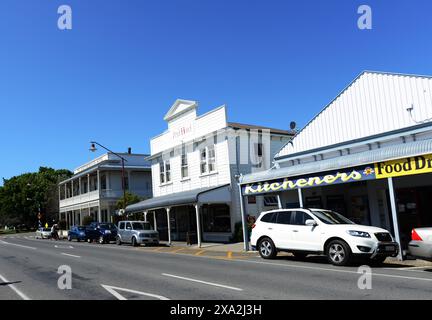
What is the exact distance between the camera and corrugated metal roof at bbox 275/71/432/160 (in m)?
17.7

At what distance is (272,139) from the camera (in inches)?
1157

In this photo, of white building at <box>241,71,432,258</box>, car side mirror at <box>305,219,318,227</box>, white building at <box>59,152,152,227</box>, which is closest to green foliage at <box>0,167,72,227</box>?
white building at <box>59,152,152,227</box>

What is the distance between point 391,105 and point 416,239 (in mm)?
8587

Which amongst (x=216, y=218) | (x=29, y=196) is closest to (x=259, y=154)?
(x=216, y=218)

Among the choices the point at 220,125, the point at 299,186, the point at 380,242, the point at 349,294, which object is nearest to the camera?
the point at 349,294

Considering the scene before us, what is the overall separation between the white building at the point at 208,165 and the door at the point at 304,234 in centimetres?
1062

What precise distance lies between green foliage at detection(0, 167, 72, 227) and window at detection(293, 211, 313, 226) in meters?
73.3

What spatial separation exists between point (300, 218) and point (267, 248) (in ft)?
6.14

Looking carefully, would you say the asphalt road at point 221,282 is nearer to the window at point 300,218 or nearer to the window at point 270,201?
the window at point 300,218

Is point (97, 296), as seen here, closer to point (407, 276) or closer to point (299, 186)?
point (407, 276)

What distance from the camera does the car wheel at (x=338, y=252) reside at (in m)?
13.1

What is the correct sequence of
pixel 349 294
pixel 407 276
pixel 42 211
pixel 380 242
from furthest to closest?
pixel 42 211, pixel 380 242, pixel 407 276, pixel 349 294

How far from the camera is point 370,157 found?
612 inches
